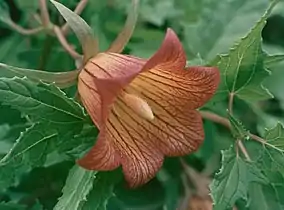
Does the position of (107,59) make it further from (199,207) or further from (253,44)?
(199,207)

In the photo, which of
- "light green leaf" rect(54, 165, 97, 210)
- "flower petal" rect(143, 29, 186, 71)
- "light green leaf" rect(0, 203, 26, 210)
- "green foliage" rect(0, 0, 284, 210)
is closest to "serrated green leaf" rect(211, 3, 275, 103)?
"green foliage" rect(0, 0, 284, 210)

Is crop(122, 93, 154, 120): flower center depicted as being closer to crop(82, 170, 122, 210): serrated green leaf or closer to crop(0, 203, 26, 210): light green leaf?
crop(82, 170, 122, 210): serrated green leaf

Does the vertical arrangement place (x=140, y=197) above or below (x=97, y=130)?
below

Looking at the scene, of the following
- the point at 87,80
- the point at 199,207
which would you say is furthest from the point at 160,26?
the point at 87,80

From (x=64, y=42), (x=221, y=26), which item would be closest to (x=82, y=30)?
(x=64, y=42)

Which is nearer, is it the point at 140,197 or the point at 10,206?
the point at 10,206

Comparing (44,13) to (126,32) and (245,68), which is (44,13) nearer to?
(126,32)

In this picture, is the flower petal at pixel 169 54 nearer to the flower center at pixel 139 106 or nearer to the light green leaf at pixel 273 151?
the flower center at pixel 139 106
